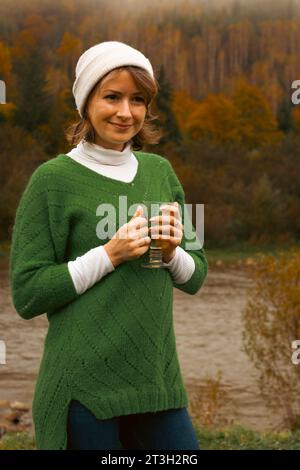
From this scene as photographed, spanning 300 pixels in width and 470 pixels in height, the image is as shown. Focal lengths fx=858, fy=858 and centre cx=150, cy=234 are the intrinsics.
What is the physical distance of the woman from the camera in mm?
1101

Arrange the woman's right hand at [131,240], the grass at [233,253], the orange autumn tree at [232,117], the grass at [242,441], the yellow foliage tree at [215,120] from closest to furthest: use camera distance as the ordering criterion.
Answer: the woman's right hand at [131,240] < the grass at [242,441] < the grass at [233,253] < the yellow foliage tree at [215,120] < the orange autumn tree at [232,117]

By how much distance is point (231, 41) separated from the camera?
664 inches

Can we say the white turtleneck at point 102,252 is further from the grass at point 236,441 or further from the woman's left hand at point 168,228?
the grass at point 236,441

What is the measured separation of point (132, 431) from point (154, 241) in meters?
0.26

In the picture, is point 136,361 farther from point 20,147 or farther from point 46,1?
point 46,1

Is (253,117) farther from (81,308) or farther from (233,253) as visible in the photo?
(81,308)

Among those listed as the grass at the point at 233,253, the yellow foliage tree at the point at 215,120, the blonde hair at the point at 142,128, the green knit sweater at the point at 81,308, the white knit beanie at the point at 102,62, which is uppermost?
the yellow foliage tree at the point at 215,120

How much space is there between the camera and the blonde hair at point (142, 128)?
44.3 inches

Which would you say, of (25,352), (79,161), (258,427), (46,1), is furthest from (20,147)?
(79,161)

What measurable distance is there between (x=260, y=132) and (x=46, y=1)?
4593 mm

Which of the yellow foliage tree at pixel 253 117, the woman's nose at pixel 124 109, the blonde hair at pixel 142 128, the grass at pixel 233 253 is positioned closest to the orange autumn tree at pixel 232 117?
the yellow foliage tree at pixel 253 117

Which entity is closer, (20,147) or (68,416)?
(68,416)

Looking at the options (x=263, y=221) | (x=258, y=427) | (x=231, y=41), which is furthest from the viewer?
(x=231, y=41)

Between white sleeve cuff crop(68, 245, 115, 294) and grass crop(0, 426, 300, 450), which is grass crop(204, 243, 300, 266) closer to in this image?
grass crop(0, 426, 300, 450)
